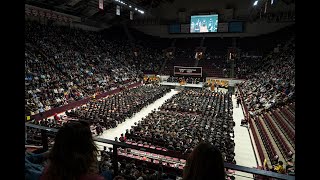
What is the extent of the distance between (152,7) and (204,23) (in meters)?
11.5

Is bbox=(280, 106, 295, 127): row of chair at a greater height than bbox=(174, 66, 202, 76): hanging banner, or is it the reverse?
bbox=(174, 66, 202, 76): hanging banner

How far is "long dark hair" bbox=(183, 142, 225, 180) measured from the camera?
191cm

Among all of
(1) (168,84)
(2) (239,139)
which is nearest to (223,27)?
(1) (168,84)

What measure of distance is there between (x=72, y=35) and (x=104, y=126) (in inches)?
1033

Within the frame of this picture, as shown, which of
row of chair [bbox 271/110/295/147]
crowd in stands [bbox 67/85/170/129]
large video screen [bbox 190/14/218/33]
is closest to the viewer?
row of chair [bbox 271/110/295/147]

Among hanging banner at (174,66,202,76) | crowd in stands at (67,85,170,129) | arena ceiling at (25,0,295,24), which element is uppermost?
arena ceiling at (25,0,295,24)

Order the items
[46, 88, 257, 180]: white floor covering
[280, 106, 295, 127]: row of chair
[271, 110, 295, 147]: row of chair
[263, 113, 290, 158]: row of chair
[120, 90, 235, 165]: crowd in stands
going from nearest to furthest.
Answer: [263, 113, 290, 158]: row of chair, [120, 90, 235, 165]: crowd in stands, [46, 88, 257, 180]: white floor covering, [271, 110, 295, 147]: row of chair, [280, 106, 295, 127]: row of chair

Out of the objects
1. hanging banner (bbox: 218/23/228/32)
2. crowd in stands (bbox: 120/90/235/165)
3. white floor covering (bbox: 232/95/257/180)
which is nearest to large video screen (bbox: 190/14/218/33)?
hanging banner (bbox: 218/23/228/32)

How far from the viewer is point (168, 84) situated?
3784cm

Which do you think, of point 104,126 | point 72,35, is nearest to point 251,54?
point 72,35

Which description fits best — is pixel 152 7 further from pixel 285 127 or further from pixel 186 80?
pixel 285 127

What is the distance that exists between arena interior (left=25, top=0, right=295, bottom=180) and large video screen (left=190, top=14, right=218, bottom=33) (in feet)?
0.57

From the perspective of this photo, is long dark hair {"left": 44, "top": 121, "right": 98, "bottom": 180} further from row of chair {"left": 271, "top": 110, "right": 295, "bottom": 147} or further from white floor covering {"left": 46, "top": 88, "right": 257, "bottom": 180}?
row of chair {"left": 271, "top": 110, "right": 295, "bottom": 147}
